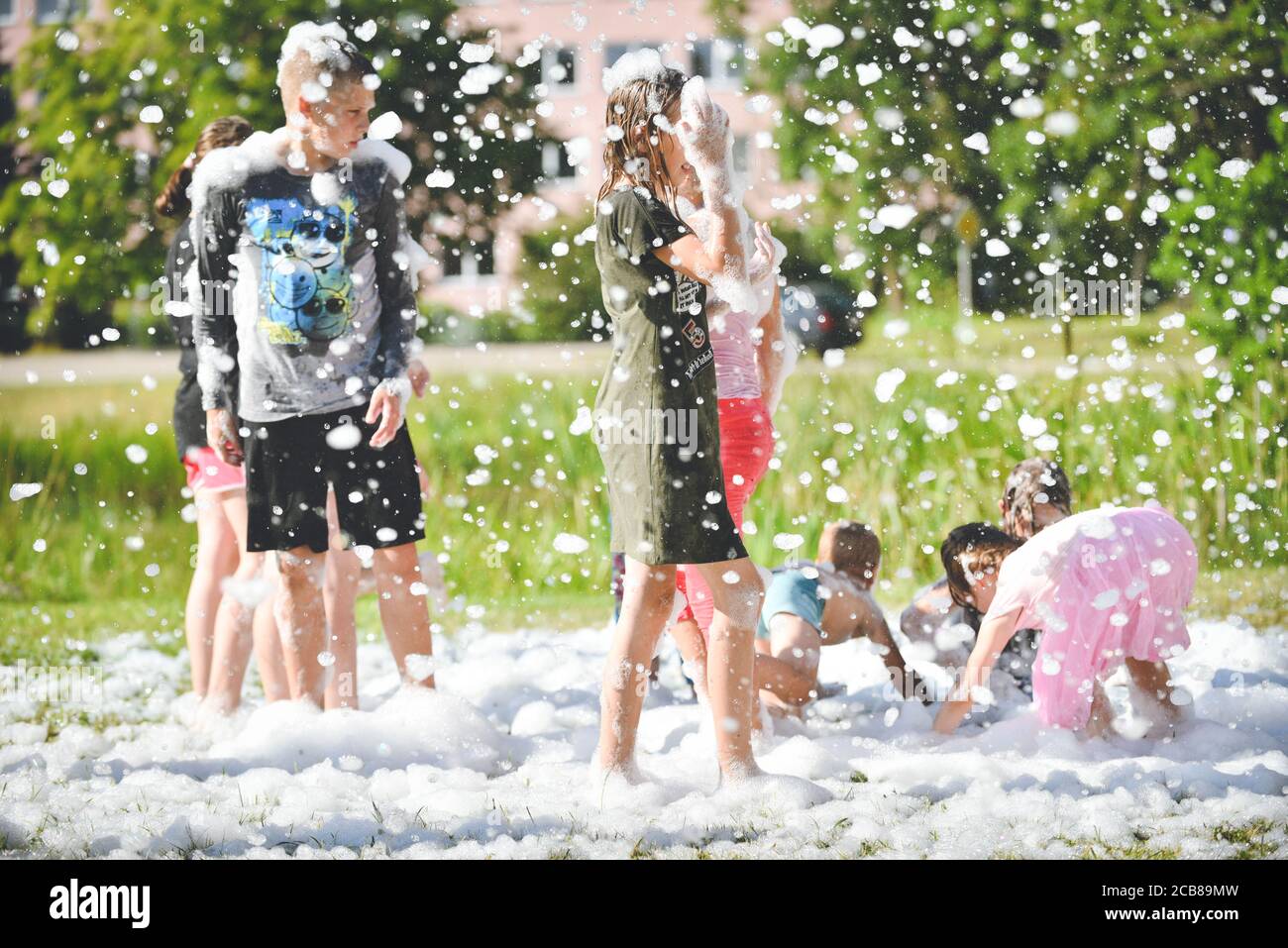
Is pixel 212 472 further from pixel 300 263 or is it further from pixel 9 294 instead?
pixel 9 294

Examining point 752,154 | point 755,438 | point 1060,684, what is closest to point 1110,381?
point 752,154

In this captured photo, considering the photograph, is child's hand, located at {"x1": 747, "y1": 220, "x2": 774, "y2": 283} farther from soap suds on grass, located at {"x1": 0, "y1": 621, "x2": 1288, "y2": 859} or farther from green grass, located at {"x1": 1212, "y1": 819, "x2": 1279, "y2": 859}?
green grass, located at {"x1": 1212, "y1": 819, "x2": 1279, "y2": 859}

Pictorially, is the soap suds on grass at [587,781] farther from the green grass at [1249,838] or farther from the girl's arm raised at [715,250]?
the girl's arm raised at [715,250]

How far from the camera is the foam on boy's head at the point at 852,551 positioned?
351 cm

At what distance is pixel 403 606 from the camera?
9.86 ft

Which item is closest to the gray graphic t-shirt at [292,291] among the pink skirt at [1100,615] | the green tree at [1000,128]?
the pink skirt at [1100,615]

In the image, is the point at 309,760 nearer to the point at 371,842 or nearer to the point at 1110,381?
the point at 371,842

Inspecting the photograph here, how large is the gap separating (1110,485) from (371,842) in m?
3.16

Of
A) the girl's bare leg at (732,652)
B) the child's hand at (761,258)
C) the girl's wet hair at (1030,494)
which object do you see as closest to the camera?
the girl's bare leg at (732,652)

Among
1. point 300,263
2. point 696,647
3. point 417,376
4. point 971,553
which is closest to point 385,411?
point 417,376

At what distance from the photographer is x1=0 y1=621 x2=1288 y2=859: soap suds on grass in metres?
2.44

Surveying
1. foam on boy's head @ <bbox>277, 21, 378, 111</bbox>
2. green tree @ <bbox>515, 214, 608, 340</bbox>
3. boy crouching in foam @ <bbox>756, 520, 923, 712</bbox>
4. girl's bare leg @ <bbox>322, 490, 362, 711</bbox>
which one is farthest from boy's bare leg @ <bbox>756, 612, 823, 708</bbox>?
green tree @ <bbox>515, 214, 608, 340</bbox>

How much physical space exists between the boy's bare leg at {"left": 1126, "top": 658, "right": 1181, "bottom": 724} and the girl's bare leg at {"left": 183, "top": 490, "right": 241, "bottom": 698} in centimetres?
224

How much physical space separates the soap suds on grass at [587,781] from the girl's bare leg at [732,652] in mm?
112
